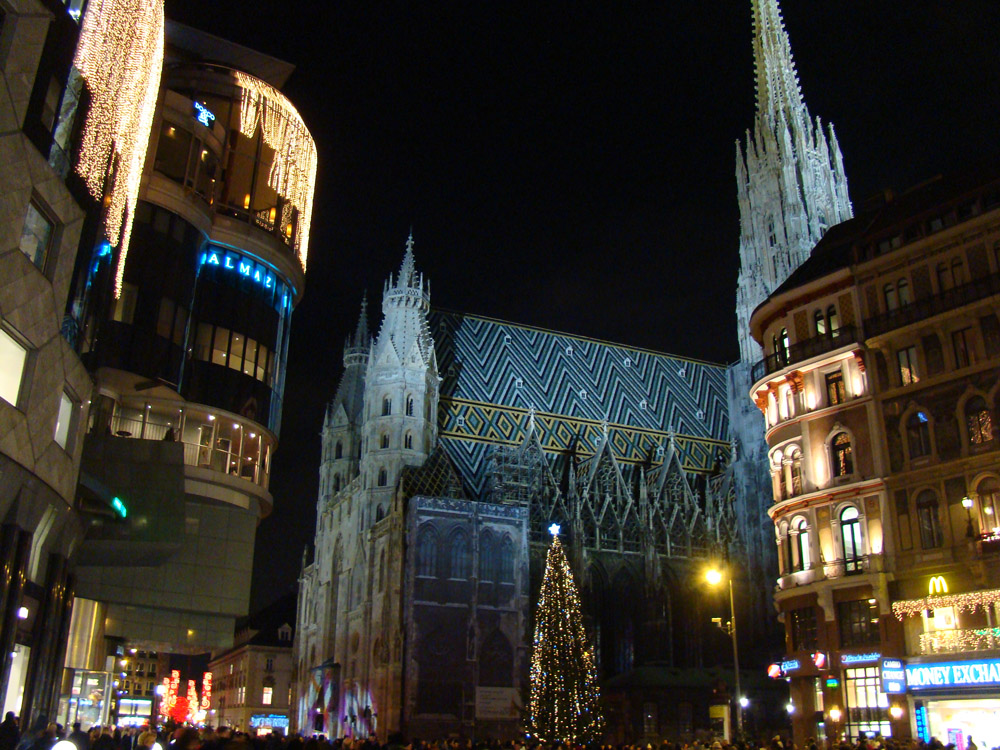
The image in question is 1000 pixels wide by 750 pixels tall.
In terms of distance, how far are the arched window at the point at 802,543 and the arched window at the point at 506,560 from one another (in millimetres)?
26022

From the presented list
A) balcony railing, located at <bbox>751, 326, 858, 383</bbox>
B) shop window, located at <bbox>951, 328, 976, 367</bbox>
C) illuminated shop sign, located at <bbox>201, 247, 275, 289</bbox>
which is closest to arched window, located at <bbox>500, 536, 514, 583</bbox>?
→ illuminated shop sign, located at <bbox>201, 247, 275, 289</bbox>

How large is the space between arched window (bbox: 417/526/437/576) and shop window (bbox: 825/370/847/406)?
92.5 ft

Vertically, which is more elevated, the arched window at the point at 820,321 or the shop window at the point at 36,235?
the arched window at the point at 820,321

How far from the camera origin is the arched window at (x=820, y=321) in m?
30.6

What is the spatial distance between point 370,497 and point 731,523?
26122mm

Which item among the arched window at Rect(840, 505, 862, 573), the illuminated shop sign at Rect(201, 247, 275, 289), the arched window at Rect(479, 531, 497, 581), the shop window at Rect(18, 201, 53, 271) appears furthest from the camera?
the arched window at Rect(479, 531, 497, 581)

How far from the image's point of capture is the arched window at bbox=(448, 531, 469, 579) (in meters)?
52.3

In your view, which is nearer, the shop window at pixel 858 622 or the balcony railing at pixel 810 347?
the shop window at pixel 858 622

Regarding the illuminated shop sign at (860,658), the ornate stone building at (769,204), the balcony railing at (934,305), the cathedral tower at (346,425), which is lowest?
the illuminated shop sign at (860,658)

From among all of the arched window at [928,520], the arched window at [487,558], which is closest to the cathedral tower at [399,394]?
the arched window at [487,558]

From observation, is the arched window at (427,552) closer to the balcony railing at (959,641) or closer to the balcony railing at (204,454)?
the balcony railing at (204,454)

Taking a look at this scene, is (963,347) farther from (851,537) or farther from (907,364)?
(851,537)

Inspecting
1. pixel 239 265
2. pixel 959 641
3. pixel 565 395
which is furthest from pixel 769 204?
pixel 959 641

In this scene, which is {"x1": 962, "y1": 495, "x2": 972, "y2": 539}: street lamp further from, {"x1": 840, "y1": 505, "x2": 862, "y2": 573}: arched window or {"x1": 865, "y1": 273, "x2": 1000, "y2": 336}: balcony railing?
{"x1": 865, "y1": 273, "x2": 1000, "y2": 336}: balcony railing
